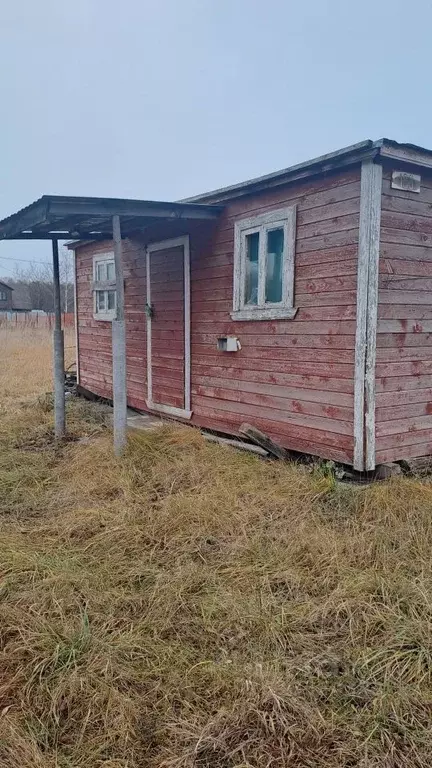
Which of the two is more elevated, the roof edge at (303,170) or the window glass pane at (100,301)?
the roof edge at (303,170)

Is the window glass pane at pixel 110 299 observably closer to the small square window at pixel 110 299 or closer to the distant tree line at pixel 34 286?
the small square window at pixel 110 299

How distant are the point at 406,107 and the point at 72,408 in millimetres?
15260

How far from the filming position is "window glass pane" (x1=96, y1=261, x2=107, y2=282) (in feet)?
27.2

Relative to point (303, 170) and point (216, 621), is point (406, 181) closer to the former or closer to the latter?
point (303, 170)

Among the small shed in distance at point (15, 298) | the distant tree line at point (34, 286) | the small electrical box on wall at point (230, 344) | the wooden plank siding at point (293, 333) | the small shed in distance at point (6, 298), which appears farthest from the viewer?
the small shed in distance at point (15, 298)

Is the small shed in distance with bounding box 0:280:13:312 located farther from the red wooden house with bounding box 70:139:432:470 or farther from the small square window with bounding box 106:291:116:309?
the red wooden house with bounding box 70:139:432:470

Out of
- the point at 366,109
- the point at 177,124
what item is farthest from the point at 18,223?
the point at 177,124

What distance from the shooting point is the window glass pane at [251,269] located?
5.10 metres

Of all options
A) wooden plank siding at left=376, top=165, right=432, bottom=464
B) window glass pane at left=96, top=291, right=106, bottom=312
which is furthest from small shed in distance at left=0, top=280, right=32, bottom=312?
wooden plank siding at left=376, top=165, right=432, bottom=464

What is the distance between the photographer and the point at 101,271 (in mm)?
8383

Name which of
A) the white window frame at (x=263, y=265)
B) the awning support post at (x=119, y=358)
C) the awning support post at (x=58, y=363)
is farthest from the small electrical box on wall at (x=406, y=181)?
the awning support post at (x=58, y=363)

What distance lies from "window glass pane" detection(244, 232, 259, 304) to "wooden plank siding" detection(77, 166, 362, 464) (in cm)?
22

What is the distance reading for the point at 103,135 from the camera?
2822cm

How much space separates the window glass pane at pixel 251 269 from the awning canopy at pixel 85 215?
1.93 ft
